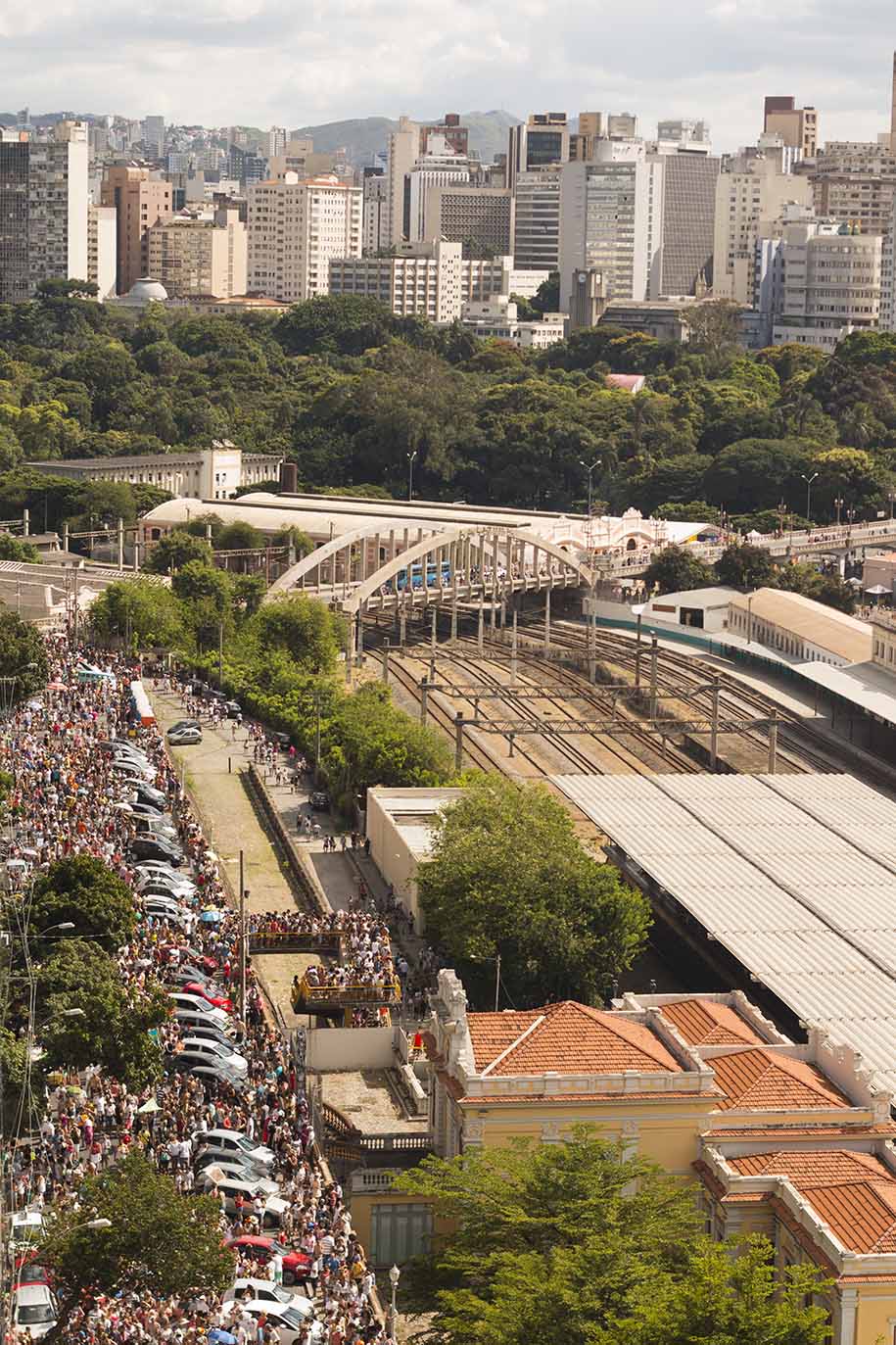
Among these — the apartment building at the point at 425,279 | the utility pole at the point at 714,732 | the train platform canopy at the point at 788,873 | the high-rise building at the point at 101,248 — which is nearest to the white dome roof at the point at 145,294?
the high-rise building at the point at 101,248

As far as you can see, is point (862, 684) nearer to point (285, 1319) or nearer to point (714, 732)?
point (714, 732)

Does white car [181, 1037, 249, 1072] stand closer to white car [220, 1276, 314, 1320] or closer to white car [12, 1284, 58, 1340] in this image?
white car [220, 1276, 314, 1320]

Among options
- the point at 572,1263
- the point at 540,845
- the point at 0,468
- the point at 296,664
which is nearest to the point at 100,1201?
the point at 572,1263

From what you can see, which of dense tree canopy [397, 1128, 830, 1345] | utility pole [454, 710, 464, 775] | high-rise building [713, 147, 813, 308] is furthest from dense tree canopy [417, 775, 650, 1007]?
high-rise building [713, 147, 813, 308]

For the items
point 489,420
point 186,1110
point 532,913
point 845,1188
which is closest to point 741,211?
point 489,420

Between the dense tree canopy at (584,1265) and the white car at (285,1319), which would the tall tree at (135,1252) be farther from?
the dense tree canopy at (584,1265)

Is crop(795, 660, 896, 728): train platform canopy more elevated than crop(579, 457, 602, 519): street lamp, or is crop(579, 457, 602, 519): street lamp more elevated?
crop(579, 457, 602, 519): street lamp

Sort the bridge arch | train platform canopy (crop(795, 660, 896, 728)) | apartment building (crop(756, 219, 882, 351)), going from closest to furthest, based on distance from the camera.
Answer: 1. train platform canopy (crop(795, 660, 896, 728))
2. the bridge arch
3. apartment building (crop(756, 219, 882, 351))
